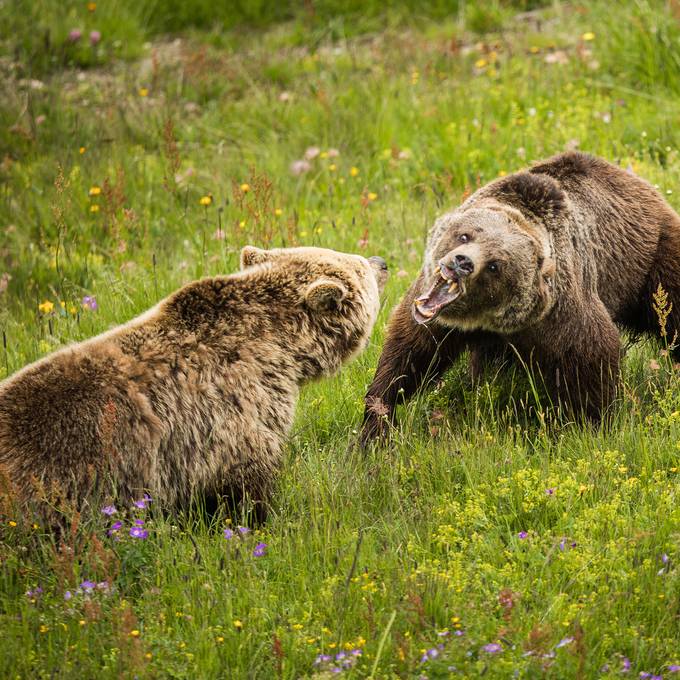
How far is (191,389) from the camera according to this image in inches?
179

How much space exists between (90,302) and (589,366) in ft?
10.9

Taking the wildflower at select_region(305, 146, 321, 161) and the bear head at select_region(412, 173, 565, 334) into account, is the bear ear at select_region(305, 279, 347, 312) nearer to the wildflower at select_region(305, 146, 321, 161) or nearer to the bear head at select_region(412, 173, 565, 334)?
the bear head at select_region(412, 173, 565, 334)

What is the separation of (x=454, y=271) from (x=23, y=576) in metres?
2.32

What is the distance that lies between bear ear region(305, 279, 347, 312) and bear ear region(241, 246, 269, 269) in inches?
18.3

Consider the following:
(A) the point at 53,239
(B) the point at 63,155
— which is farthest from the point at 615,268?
(B) the point at 63,155

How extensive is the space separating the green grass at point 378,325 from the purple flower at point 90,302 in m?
0.05

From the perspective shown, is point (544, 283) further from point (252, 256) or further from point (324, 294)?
point (252, 256)

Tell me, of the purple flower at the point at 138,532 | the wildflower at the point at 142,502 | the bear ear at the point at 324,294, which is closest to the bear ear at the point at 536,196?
the bear ear at the point at 324,294

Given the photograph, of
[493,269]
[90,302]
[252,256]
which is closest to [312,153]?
[90,302]

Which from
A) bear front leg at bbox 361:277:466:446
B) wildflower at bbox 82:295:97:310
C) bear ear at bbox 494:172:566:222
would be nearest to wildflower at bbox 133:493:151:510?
bear front leg at bbox 361:277:466:446

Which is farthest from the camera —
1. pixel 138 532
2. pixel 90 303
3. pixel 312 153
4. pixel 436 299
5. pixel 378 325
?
pixel 312 153

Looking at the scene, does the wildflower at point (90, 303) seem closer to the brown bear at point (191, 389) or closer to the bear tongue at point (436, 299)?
the brown bear at point (191, 389)

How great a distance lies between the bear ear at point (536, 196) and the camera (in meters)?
5.34

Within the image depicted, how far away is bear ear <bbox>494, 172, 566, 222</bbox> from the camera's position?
5.34m
